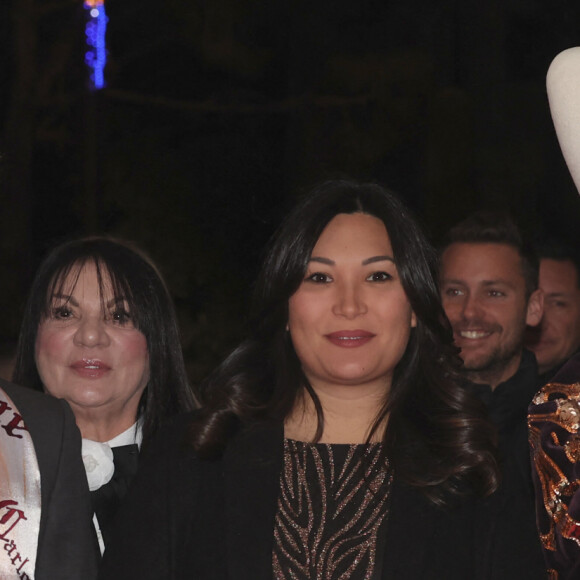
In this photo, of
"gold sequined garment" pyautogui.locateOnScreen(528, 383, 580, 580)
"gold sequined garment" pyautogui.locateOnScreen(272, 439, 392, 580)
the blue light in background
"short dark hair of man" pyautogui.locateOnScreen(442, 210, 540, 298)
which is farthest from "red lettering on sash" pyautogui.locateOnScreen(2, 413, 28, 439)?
the blue light in background

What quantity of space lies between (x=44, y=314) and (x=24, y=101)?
4223 mm

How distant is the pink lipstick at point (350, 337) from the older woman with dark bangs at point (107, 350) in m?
0.75

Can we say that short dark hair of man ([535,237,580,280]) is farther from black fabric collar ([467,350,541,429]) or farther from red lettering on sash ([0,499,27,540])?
red lettering on sash ([0,499,27,540])

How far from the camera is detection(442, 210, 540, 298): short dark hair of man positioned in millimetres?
4109

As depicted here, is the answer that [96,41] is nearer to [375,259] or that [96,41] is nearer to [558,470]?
[375,259]

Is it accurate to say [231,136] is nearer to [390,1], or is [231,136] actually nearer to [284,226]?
[390,1]

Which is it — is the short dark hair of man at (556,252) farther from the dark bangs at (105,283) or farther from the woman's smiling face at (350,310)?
the woman's smiling face at (350,310)

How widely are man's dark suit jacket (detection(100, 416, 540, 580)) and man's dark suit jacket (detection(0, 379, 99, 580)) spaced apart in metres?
0.12

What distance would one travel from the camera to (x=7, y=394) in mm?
2291

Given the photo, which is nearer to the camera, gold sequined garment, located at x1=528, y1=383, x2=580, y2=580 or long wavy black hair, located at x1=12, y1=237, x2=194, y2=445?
gold sequined garment, located at x1=528, y1=383, x2=580, y2=580

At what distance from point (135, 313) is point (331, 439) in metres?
0.74

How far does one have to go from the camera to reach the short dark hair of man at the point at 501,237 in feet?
13.5

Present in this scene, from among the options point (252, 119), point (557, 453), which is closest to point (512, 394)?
point (557, 453)

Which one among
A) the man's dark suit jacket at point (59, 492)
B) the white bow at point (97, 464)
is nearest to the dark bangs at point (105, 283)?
the white bow at point (97, 464)
